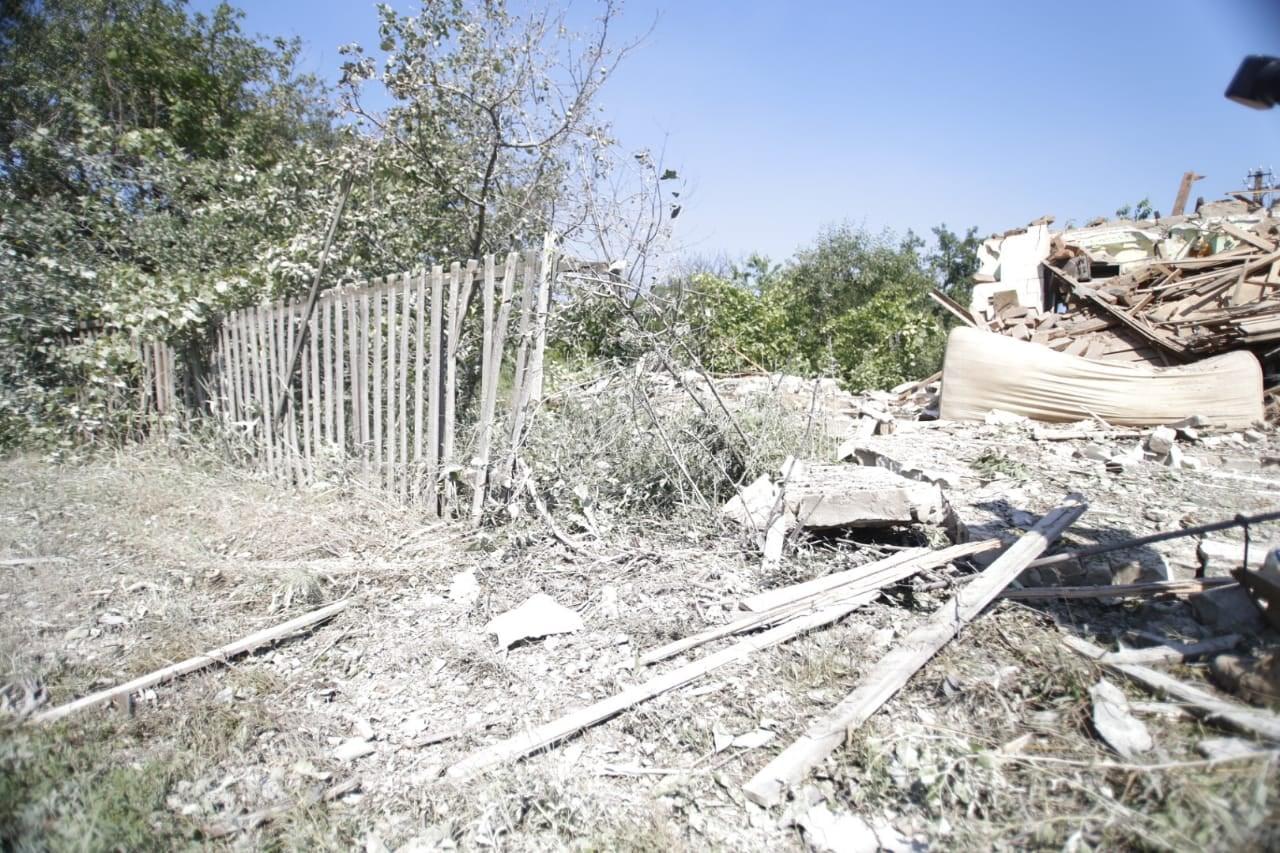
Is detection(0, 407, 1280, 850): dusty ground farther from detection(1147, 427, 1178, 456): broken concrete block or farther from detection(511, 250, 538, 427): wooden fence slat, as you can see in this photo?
detection(1147, 427, 1178, 456): broken concrete block

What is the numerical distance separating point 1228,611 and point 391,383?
4.27m

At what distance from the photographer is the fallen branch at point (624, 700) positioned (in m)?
2.28

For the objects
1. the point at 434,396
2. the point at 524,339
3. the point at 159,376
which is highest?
the point at 524,339

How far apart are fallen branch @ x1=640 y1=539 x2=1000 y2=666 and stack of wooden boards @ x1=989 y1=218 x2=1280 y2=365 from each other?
24.6 ft

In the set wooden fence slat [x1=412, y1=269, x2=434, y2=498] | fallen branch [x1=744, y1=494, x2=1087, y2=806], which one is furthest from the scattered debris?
wooden fence slat [x1=412, y1=269, x2=434, y2=498]

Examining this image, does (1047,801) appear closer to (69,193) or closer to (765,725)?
(765,725)

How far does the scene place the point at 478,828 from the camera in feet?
6.64

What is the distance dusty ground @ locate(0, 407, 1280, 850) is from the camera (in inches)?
76.3

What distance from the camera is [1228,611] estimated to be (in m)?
2.45

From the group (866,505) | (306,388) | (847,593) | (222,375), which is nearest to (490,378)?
(306,388)

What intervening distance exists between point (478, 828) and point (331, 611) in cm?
159

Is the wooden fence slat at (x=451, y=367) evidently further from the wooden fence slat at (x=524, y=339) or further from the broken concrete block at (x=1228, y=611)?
the broken concrete block at (x=1228, y=611)

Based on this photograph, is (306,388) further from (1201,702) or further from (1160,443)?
(1160,443)

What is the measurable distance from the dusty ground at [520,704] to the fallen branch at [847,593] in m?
0.10
